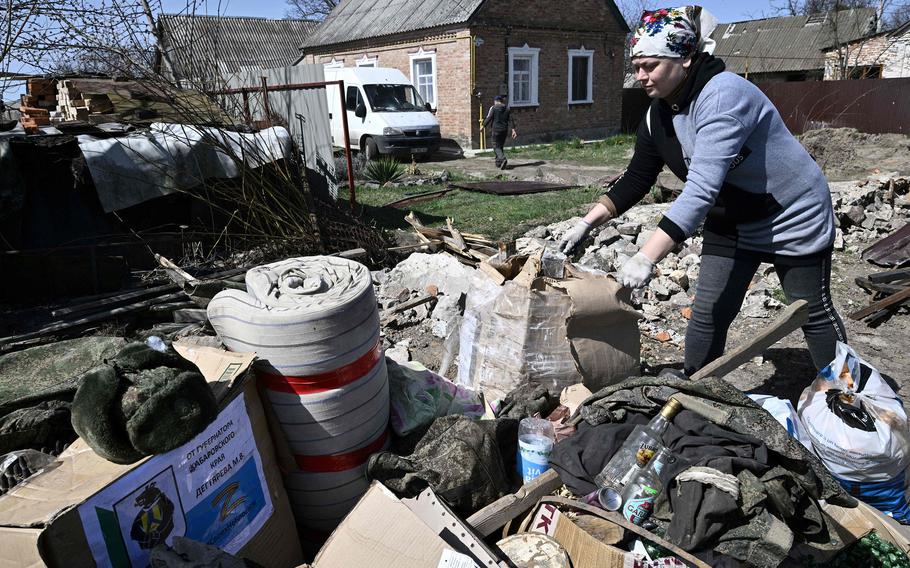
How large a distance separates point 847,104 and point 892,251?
11188mm

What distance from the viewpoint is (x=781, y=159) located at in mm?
2408

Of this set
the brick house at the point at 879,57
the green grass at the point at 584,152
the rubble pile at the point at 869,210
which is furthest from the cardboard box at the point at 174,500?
the brick house at the point at 879,57

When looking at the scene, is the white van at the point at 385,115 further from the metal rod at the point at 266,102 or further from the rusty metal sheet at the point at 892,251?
the rusty metal sheet at the point at 892,251

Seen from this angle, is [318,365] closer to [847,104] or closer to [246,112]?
[246,112]

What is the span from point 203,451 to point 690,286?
434cm

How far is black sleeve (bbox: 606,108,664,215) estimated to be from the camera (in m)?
2.90

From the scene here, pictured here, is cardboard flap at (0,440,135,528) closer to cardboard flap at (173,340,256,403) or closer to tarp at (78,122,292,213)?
cardboard flap at (173,340,256,403)

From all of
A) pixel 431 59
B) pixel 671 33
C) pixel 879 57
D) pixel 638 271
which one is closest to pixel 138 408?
pixel 638 271

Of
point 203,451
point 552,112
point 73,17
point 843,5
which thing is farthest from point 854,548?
point 843,5

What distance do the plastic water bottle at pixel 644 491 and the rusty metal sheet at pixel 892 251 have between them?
5.29m

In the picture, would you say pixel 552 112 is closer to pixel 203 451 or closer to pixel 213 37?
pixel 213 37

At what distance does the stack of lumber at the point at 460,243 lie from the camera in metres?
5.55

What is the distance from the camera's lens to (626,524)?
174 cm

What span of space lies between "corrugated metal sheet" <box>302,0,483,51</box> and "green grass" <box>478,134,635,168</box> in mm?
3996
